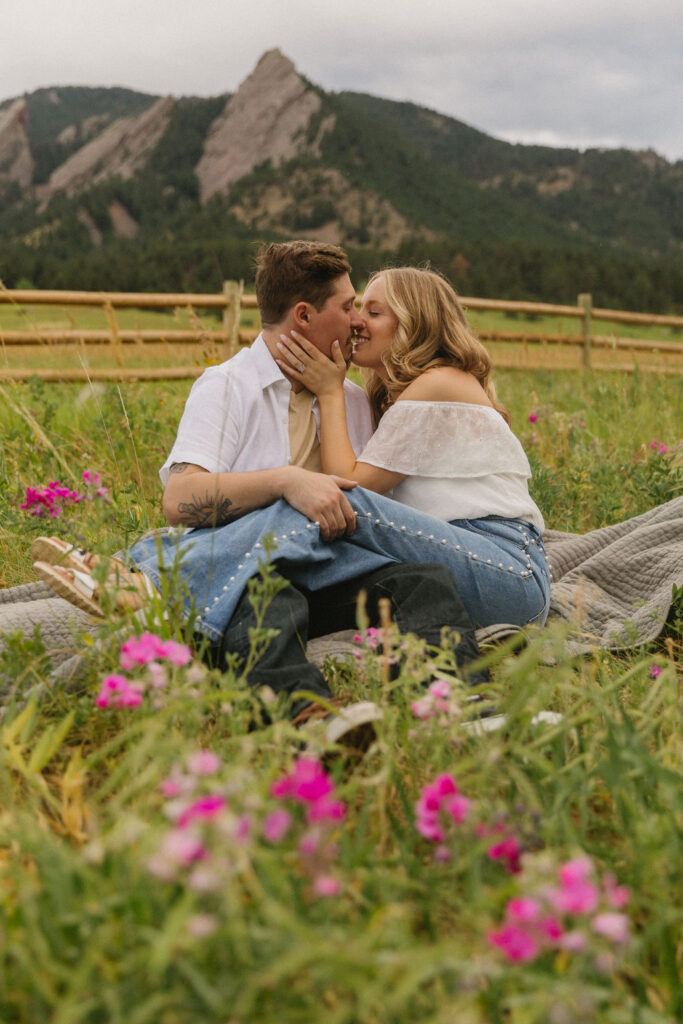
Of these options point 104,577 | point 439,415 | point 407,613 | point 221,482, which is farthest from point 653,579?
point 104,577

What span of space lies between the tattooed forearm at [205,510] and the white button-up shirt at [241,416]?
0.40 ft

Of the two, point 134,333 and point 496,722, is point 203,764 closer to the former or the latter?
point 496,722

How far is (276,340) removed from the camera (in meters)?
2.74

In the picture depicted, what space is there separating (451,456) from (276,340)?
0.68m

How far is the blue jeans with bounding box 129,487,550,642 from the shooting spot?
2062 mm

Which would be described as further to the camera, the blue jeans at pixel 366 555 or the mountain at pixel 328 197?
the mountain at pixel 328 197

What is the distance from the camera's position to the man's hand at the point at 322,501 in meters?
2.19

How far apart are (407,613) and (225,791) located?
1.32m

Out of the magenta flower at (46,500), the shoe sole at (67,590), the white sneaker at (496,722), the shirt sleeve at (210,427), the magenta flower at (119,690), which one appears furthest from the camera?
the shirt sleeve at (210,427)

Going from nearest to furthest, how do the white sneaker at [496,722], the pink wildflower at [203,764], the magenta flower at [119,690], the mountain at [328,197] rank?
the pink wildflower at [203,764] < the magenta flower at [119,690] < the white sneaker at [496,722] < the mountain at [328,197]

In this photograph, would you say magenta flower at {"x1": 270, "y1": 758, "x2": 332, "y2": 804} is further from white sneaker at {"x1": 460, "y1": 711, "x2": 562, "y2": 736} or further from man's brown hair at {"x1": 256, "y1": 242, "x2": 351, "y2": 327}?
man's brown hair at {"x1": 256, "y1": 242, "x2": 351, "y2": 327}

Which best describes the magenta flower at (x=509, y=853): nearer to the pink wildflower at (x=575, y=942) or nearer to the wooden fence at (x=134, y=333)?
the pink wildflower at (x=575, y=942)

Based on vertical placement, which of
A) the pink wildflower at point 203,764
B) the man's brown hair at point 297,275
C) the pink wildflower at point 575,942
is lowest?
the pink wildflower at point 575,942

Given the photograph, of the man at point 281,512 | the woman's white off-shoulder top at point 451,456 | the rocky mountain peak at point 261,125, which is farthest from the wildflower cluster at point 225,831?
the rocky mountain peak at point 261,125
